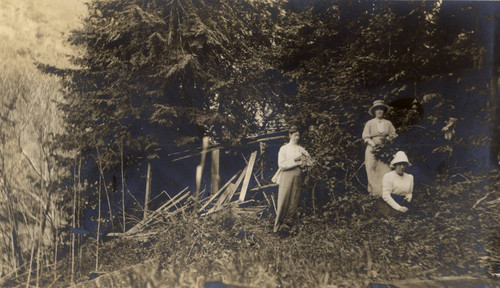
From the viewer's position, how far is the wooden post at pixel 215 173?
4410 millimetres

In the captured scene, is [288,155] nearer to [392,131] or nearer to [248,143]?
[248,143]

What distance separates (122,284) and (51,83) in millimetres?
2379

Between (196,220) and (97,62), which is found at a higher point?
(97,62)

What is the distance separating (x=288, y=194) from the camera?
4391mm

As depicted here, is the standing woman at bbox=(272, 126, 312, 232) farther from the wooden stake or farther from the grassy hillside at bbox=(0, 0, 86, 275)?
the grassy hillside at bbox=(0, 0, 86, 275)

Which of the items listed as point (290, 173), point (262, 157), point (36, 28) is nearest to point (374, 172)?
point (290, 173)

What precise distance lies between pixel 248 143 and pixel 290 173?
576mm

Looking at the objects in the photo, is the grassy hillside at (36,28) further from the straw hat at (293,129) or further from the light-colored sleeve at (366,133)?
the light-colored sleeve at (366,133)

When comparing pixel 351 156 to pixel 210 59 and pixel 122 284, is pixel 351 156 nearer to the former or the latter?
pixel 210 59

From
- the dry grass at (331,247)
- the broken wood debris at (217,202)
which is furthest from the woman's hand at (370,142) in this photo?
the broken wood debris at (217,202)

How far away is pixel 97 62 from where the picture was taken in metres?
4.38

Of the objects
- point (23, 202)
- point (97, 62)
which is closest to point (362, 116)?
point (97, 62)

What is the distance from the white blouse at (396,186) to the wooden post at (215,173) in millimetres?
1857

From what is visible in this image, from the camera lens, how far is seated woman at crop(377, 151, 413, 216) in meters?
4.33
